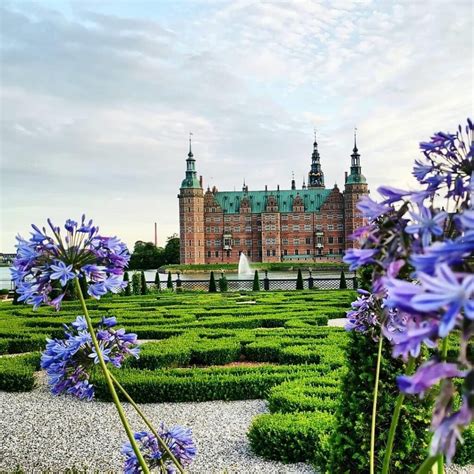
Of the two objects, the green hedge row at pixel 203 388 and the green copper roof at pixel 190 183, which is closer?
the green hedge row at pixel 203 388

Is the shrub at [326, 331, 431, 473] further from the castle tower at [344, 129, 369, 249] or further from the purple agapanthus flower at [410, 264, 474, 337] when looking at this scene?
the castle tower at [344, 129, 369, 249]

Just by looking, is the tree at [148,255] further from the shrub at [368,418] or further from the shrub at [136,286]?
the shrub at [368,418]

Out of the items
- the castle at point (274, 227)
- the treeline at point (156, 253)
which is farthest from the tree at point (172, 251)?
the castle at point (274, 227)

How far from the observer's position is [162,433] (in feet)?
7.51

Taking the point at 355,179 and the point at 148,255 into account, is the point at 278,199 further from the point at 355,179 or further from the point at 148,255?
the point at 148,255

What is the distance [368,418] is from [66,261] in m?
2.39

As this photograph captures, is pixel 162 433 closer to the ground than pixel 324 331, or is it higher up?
higher up

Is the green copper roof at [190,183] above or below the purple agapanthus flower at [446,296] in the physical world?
above

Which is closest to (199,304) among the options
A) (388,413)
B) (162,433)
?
(388,413)

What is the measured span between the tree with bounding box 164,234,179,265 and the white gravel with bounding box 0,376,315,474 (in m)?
68.7

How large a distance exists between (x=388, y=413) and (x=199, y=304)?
1218 cm

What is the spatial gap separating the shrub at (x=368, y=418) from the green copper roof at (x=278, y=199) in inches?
2683

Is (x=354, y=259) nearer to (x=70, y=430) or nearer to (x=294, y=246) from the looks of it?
(x=70, y=430)

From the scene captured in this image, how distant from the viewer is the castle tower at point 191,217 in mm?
68250
